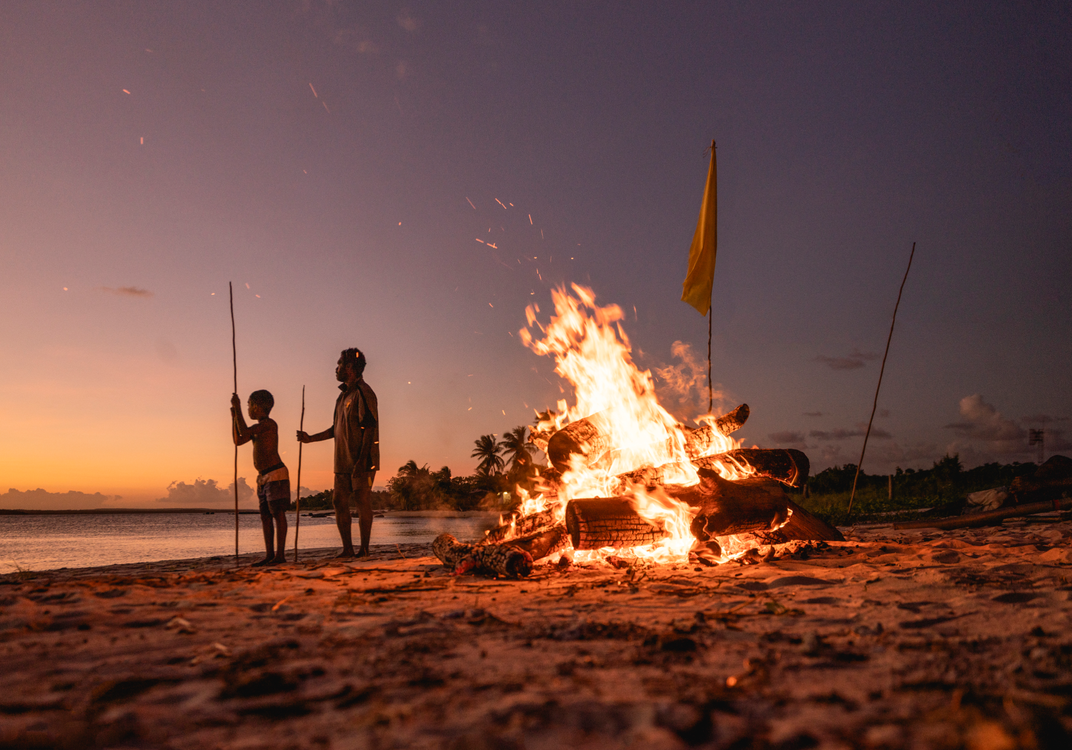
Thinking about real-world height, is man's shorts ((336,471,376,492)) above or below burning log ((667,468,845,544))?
above

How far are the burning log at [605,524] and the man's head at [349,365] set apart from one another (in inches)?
145

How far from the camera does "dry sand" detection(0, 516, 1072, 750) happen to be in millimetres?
1743

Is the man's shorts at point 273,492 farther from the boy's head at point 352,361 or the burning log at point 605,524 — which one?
the burning log at point 605,524

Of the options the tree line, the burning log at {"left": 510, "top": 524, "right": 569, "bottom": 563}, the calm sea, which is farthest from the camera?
the tree line

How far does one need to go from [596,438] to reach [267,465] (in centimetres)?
428

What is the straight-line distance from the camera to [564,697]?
2.02 m

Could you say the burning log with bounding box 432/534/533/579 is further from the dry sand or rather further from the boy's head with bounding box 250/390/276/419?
the boy's head with bounding box 250/390/276/419

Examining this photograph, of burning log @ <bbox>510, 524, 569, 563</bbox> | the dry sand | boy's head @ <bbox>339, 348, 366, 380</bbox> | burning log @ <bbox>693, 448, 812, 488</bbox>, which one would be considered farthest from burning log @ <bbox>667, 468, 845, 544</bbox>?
boy's head @ <bbox>339, 348, 366, 380</bbox>

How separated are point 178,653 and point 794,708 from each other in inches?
107

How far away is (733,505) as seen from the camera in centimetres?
604

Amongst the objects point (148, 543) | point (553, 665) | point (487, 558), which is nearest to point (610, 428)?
point (487, 558)

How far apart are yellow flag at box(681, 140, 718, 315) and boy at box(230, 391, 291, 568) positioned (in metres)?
6.17

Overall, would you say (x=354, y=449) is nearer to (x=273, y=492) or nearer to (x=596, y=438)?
(x=273, y=492)

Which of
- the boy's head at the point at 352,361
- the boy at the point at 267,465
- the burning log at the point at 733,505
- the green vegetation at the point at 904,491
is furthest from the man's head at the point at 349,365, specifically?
the green vegetation at the point at 904,491
